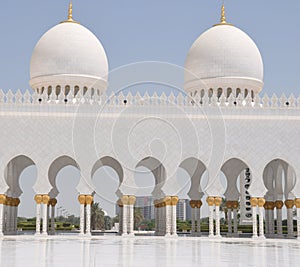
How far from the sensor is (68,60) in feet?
54.3

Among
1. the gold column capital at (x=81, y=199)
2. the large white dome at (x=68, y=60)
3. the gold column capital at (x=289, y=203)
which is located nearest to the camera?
the gold column capital at (x=81, y=199)

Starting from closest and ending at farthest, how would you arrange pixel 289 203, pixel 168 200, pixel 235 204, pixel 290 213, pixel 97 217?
1. pixel 168 200
2. pixel 289 203
3. pixel 290 213
4. pixel 235 204
5. pixel 97 217

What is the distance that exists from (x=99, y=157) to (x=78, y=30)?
5244 millimetres

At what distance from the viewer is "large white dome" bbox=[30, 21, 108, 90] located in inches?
646

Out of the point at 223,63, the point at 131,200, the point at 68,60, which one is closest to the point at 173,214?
the point at 131,200

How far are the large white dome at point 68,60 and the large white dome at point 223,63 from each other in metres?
2.94

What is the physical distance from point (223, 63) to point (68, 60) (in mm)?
4946

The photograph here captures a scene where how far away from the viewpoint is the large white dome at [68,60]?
53.8ft

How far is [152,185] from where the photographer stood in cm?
1658

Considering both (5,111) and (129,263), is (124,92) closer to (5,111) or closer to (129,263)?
(5,111)

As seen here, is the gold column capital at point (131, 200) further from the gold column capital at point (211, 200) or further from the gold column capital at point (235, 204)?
the gold column capital at point (235, 204)

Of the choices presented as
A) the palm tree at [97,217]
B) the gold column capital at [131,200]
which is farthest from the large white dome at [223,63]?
the palm tree at [97,217]

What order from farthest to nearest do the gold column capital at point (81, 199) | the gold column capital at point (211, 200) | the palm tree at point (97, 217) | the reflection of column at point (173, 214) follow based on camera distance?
the palm tree at point (97, 217)
the gold column capital at point (211, 200)
the reflection of column at point (173, 214)
the gold column capital at point (81, 199)

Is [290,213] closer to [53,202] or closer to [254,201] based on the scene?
[254,201]
